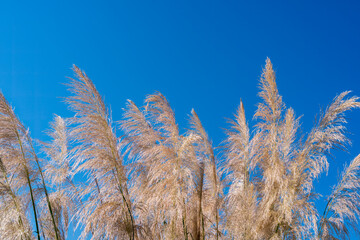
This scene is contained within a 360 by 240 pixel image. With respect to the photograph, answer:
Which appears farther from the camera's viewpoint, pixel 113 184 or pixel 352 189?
pixel 352 189

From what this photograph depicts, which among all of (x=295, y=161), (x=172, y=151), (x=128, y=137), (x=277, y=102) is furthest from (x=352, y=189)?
(x=128, y=137)

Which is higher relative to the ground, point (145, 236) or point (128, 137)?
point (128, 137)

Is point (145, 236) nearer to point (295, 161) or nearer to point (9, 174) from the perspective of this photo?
point (9, 174)

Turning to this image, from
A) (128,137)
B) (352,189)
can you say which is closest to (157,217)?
(128,137)

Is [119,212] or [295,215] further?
[295,215]

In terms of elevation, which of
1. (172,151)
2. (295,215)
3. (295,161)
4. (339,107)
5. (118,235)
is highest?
(339,107)

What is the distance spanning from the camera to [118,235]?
12.8ft

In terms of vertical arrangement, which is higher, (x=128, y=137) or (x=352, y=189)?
(x=128, y=137)

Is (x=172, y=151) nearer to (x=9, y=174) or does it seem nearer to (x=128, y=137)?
(x=128, y=137)

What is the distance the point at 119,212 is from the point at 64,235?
1.01m

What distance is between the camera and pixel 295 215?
478 centimetres

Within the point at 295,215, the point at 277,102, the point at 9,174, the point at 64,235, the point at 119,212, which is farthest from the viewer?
the point at 277,102

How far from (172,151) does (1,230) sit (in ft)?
6.74

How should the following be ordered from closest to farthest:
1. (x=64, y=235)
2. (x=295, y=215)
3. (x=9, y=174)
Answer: (x=9, y=174) → (x=64, y=235) → (x=295, y=215)
